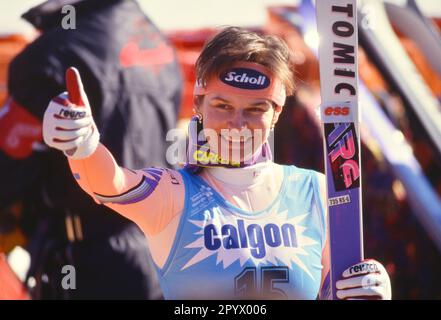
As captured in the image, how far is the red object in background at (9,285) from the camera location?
3.65 m

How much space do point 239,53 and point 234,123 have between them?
216mm

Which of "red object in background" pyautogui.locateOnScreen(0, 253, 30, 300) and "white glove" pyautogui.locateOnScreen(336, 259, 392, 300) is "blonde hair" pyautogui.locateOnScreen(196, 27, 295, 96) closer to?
"white glove" pyautogui.locateOnScreen(336, 259, 392, 300)

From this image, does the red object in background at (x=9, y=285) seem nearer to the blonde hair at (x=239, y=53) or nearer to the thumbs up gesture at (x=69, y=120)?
the blonde hair at (x=239, y=53)

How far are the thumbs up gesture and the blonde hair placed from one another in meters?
0.51

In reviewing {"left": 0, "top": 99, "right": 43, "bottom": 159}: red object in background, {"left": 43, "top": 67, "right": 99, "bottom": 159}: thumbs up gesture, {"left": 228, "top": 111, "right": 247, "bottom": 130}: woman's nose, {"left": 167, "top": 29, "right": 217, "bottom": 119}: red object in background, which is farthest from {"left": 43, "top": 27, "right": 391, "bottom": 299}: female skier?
{"left": 167, "top": 29, "right": 217, "bottom": 119}: red object in background

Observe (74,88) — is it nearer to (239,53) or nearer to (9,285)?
(239,53)

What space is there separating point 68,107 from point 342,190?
92 centimetres

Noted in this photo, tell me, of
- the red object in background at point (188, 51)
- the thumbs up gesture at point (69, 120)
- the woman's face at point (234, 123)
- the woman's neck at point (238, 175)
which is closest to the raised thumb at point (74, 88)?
the thumbs up gesture at point (69, 120)

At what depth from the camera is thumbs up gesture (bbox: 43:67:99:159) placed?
2012mm

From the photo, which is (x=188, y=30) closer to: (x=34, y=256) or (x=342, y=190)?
(x=34, y=256)

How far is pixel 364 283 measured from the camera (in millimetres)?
2393

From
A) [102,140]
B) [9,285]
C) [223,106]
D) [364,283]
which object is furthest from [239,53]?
[9,285]

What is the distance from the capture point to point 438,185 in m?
5.00
